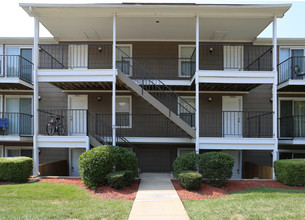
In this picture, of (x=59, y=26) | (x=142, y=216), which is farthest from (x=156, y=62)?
(x=142, y=216)

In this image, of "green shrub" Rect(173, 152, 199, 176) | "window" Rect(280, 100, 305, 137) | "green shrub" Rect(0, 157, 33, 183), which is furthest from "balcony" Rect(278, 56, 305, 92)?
"green shrub" Rect(0, 157, 33, 183)

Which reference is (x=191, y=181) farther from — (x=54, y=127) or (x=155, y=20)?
(x=54, y=127)

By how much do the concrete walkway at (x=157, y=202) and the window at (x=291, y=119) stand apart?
731cm

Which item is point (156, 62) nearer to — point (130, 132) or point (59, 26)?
point (130, 132)

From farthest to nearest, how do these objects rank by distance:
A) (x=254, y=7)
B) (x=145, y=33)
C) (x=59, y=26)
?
1. (x=145, y=33)
2. (x=59, y=26)
3. (x=254, y=7)

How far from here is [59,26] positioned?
1185 cm

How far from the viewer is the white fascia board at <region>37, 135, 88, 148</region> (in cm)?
1048

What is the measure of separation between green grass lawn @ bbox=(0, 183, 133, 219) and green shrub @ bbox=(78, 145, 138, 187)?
1.77ft

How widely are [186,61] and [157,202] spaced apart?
8293 mm

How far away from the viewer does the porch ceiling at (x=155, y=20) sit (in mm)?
10117

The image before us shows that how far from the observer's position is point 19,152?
13.5m

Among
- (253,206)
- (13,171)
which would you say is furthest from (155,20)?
(13,171)

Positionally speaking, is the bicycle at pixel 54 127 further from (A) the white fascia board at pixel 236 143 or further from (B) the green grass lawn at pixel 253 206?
(B) the green grass lawn at pixel 253 206

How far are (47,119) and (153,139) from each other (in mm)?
5977
